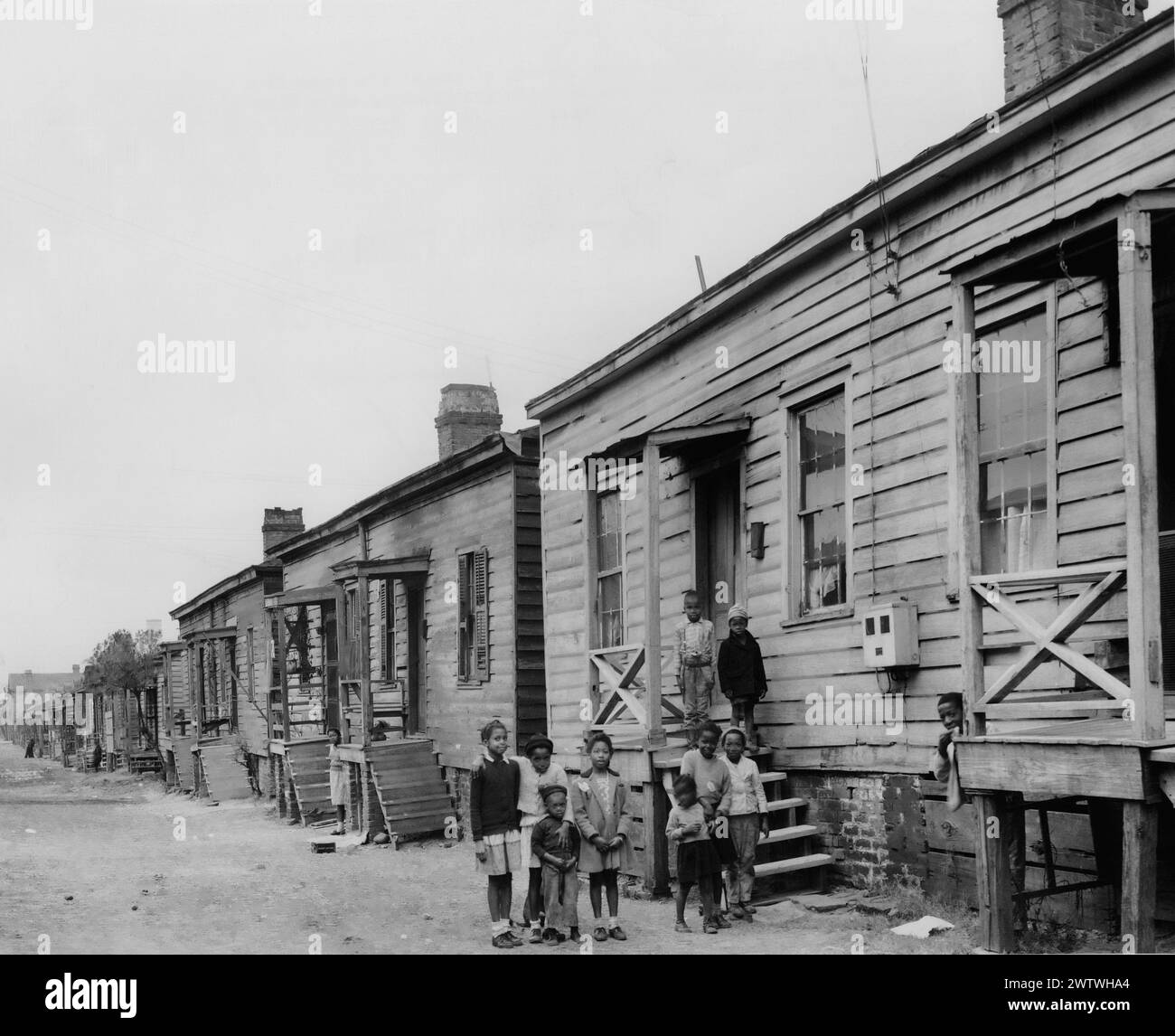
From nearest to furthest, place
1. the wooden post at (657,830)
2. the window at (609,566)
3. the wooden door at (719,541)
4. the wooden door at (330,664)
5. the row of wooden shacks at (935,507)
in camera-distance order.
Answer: the row of wooden shacks at (935,507), the wooden post at (657,830), the wooden door at (719,541), the window at (609,566), the wooden door at (330,664)

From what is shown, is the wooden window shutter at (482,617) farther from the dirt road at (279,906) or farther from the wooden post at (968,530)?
the wooden post at (968,530)

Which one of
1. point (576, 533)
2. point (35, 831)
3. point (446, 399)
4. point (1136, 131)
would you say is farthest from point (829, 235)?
point (35, 831)

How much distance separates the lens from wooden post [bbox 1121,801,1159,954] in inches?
261

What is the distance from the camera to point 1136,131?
28.0ft

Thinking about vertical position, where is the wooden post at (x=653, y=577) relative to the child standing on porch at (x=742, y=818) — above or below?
above

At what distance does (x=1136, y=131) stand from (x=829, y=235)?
10.6 feet

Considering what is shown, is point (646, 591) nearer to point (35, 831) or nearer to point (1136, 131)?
point (1136, 131)

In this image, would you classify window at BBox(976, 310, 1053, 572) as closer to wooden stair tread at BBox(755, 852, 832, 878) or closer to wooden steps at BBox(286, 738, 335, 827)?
wooden stair tread at BBox(755, 852, 832, 878)

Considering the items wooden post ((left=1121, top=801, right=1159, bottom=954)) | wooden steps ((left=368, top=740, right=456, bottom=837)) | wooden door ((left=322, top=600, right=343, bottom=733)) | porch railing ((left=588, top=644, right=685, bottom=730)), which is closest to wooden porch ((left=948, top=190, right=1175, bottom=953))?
wooden post ((left=1121, top=801, right=1159, bottom=954))

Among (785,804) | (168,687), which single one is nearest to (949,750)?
(785,804)

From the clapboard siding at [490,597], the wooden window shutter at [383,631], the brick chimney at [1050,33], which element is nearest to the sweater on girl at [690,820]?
the brick chimney at [1050,33]

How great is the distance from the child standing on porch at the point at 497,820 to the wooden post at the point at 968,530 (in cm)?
343

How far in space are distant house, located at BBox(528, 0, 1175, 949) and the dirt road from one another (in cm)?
115

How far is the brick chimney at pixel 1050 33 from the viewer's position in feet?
34.6
